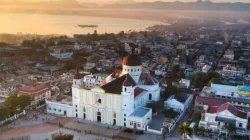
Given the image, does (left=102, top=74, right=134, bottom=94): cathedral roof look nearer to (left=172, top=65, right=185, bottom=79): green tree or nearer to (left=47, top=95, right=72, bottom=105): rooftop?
(left=47, top=95, right=72, bottom=105): rooftop

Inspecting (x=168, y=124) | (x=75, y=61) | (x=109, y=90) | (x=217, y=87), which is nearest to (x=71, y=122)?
(x=109, y=90)

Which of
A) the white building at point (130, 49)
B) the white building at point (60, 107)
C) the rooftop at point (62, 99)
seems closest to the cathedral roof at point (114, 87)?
the white building at point (60, 107)

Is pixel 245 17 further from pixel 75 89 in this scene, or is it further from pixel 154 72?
pixel 75 89

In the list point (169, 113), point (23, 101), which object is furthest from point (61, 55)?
point (169, 113)

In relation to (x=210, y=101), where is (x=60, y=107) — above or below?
below

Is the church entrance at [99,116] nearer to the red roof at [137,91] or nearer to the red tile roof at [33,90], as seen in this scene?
the red roof at [137,91]

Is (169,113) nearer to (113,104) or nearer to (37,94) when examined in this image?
(113,104)
